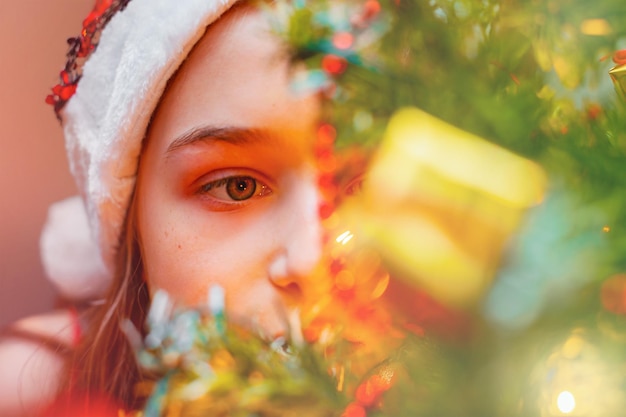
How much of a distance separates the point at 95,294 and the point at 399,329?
29.7 inches

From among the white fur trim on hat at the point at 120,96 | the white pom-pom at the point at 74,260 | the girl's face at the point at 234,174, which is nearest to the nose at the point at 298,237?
the girl's face at the point at 234,174

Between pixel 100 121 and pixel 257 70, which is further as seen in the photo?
pixel 100 121

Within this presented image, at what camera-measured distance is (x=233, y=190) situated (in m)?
0.66

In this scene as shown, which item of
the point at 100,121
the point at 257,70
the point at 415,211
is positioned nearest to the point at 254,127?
the point at 257,70

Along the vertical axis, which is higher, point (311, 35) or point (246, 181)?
point (311, 35)

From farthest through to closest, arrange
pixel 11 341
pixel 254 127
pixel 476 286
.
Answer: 1. pixel 11 341
2. pixel 254 127
3. pixel 476 286

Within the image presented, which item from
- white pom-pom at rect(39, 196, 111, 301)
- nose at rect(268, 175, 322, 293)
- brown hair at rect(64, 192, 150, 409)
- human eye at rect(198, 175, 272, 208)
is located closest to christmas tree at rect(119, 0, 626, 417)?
nose at rect(268, 175, 322, 293)

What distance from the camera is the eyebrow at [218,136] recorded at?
1.99 feet

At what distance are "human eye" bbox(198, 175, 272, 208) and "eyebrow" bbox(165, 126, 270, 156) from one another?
4 cm

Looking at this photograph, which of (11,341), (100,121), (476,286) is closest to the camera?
(476,286)

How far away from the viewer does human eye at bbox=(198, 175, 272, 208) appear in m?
0.64

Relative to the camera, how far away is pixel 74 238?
933 mm

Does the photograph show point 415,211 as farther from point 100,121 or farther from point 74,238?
point 74,238

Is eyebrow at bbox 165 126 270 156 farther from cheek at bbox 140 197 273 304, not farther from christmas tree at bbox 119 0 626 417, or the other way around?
christmas tree at bbox 119 0 626 417
